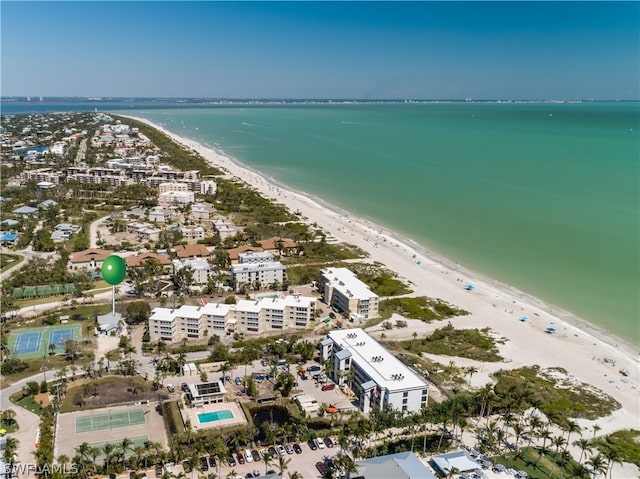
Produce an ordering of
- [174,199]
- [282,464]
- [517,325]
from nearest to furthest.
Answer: [282,464], [517,325], [174,199]

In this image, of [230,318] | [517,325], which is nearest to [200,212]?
[230,318]

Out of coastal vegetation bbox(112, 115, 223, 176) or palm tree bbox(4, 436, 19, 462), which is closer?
palm tree bbox(4, 436, 19, 462)

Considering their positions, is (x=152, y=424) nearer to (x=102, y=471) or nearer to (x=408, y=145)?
(x=102, y=471)

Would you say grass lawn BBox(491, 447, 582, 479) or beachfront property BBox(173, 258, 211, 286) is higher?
beachfront property BBox(173, 258, 211, 286)

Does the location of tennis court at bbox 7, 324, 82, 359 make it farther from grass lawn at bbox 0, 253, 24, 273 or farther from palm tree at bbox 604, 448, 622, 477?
palm tree at bbox 604, 448, 622, 477

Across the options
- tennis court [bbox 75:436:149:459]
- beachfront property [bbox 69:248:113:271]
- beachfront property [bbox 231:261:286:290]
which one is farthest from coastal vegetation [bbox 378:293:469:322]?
beachfront property [bbox 69:248:113:271]

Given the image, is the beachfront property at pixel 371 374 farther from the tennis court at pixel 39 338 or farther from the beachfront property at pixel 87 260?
the beachfront property at pixel 87 260

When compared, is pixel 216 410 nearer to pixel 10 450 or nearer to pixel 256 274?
pixel 10 450
